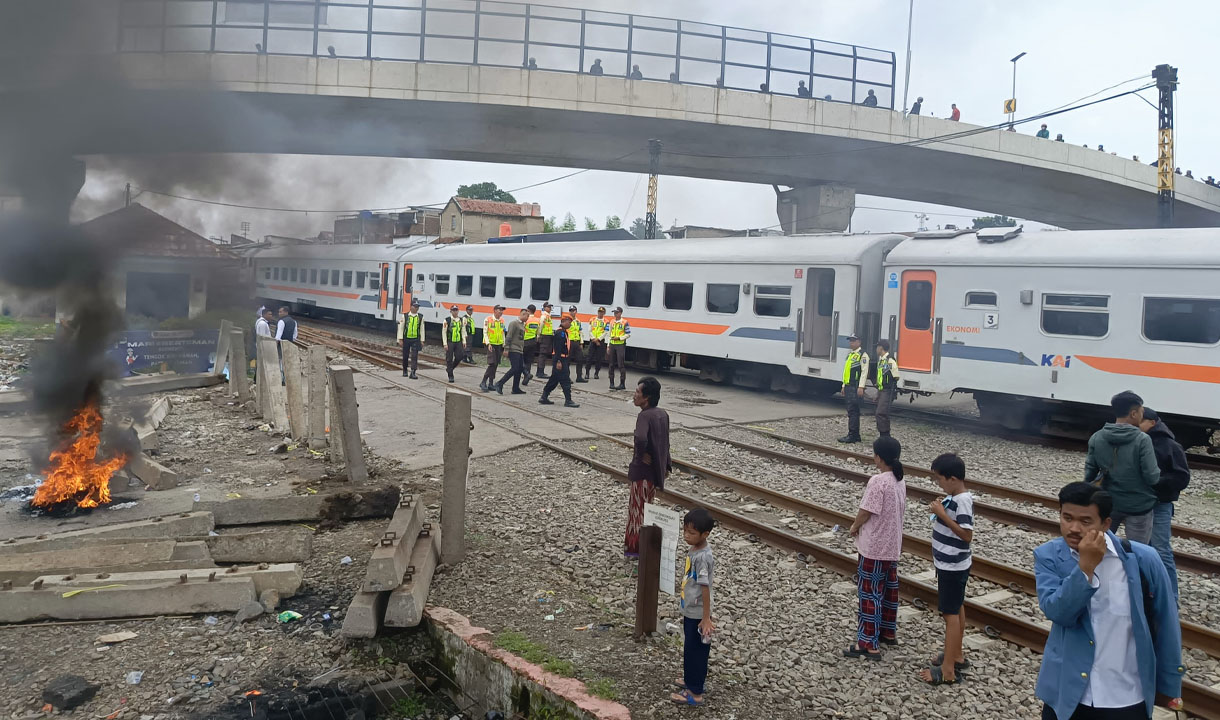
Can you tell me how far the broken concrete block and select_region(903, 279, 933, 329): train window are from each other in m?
11.2

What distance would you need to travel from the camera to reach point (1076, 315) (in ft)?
40.1

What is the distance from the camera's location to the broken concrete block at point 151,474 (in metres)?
8.35

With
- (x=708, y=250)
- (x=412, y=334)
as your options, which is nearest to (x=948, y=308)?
(x=708, y=250)

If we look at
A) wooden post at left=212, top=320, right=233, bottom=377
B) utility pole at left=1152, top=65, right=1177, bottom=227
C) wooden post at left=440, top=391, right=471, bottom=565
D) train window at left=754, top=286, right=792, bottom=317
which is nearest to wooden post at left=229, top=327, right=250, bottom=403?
wooden post at left=212, top=320, right=233, bottom=377

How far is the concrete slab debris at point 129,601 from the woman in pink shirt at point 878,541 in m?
3.99

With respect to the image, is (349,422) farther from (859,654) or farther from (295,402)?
(859,654)

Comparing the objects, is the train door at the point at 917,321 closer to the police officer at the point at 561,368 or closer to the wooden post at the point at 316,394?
the police officer at the point at 561,368

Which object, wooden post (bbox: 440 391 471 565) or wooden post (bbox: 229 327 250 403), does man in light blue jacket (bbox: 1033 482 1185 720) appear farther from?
wooden post (bbox: 229 327 250 403)

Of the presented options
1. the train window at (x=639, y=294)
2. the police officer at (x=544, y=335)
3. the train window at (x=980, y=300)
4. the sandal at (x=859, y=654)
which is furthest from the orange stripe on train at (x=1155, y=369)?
the police officer at (x=544, y=335)

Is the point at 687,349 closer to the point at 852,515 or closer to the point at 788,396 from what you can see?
the point at 788,396

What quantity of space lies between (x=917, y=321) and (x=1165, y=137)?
1114 centimetres

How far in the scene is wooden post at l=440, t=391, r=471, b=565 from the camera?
647 centimetres

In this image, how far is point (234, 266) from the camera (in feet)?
52.8

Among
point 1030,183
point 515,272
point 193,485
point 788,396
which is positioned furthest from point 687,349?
point 1030,183
